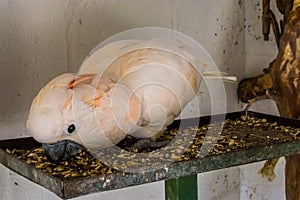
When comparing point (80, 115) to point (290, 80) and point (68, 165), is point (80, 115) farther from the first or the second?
point (290, 80)

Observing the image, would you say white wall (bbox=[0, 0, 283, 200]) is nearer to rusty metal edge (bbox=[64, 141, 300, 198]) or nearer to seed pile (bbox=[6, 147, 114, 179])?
seed pile (bbox=[6, 147, 114, 179])

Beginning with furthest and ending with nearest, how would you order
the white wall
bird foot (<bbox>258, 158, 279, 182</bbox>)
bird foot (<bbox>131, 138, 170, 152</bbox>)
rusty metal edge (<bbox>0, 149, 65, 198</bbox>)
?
bird foot (<bbox>258, 158, 279, 182</bbox>), the white wall, bird foot (<bbox>131, 138, 170, 152</bbox>), rusty metal edge (<bbox>0, 149, 65, 198</bbox>)

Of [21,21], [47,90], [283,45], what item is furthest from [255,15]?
[47,90]

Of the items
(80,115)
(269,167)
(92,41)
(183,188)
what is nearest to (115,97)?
(80,115)

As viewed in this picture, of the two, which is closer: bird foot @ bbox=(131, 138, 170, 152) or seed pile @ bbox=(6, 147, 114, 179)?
seed pile @ bbox=(6, 147, 114, 179)

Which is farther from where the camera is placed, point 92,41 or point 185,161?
point 92,41

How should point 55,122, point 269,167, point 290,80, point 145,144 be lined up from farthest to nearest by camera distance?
point 269,167 < point 290,80 < point 145,144 < point 55,122

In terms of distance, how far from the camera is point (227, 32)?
128 centimetres

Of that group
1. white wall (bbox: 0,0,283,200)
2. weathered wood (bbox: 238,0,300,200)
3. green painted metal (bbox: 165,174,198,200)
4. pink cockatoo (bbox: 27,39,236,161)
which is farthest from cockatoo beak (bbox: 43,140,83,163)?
weathered wood (bbox: 238,0,300,200)

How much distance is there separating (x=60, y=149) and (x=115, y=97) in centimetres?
10

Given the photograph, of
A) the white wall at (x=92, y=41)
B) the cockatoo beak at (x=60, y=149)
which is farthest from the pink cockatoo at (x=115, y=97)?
the white wall at (x=92, y=41)

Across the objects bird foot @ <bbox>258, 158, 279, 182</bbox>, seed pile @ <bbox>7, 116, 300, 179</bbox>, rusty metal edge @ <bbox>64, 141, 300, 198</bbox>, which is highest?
seed pile @ <bbox>7, 116, 300, 179</bbox>

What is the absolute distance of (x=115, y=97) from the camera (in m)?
0.72

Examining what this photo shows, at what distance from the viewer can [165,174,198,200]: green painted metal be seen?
0.80m
